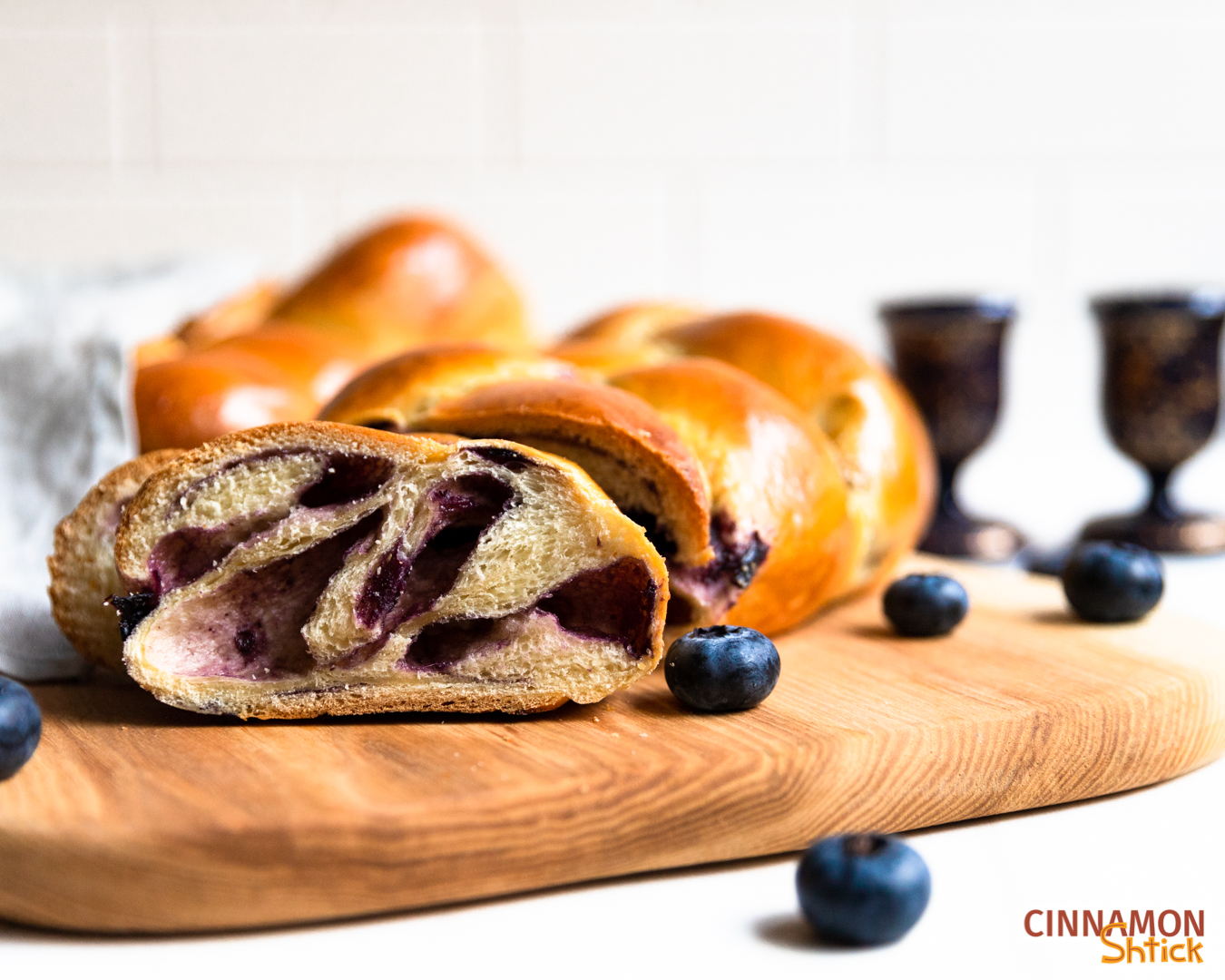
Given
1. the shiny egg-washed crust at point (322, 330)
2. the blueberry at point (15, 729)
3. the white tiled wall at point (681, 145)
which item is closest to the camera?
the blueberry at point (15, 729)

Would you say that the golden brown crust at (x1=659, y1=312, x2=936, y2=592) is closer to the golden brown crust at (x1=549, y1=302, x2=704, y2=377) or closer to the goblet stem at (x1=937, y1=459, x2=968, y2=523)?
the golden brown crust at (x1=549, y1=302, x2=704, y2=377)

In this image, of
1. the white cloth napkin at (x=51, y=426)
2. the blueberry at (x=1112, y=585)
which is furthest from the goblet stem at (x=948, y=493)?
the white cloth napkin at (x=51, y=426)

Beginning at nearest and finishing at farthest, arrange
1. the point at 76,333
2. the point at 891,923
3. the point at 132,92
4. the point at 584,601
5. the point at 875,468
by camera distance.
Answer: the point at 891,923 → the point at 584,601 → the point at 875,468 → the point at 76,333 → the point at 132,92

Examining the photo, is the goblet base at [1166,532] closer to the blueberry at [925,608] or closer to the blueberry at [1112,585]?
the blueberry at [1112,585]

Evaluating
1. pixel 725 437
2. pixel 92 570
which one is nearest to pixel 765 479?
pixel 725 437

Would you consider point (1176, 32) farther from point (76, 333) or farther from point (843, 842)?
point (843, 842)

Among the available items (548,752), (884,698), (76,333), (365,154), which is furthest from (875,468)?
(365,154)

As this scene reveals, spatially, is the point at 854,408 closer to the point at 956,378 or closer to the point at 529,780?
the point at 956,378

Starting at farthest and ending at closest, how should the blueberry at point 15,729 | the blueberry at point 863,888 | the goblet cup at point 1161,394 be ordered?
the goblet cup at point 1161,394 → the blueberry at point 15,729 → the blueberry at point 863,888
